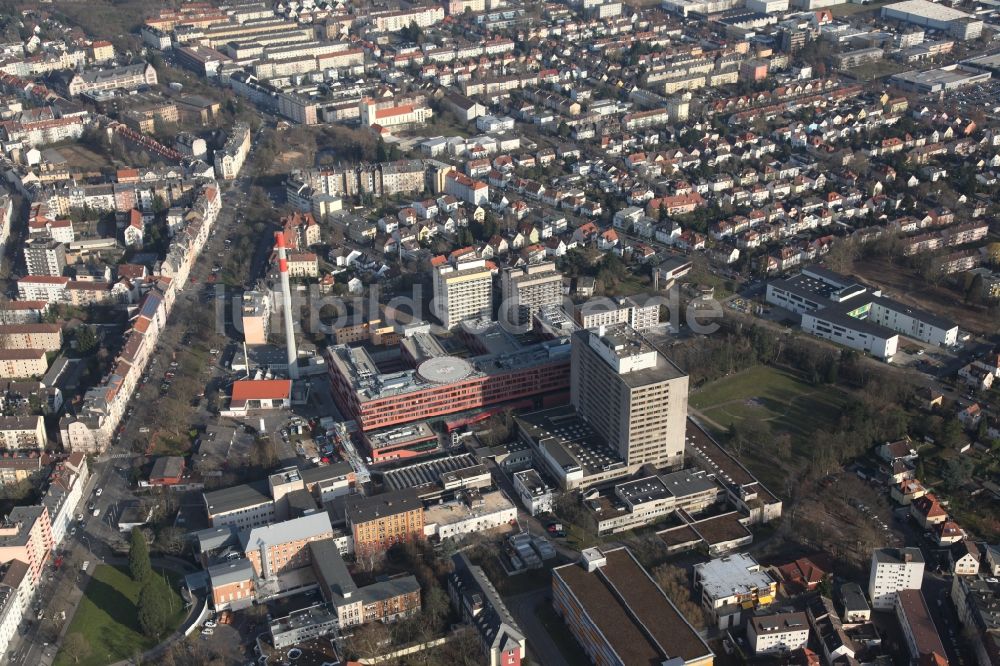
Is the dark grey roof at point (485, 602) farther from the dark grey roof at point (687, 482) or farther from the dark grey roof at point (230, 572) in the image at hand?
the dark grey roof at point (687, 482)

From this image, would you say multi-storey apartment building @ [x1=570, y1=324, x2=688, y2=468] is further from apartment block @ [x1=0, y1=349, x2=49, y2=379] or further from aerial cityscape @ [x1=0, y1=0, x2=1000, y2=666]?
apartment block @ [x1=0, y1=349, x2=49, y2=379]

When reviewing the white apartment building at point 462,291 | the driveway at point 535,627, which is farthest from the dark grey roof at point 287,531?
the white apartment building at point 462,291

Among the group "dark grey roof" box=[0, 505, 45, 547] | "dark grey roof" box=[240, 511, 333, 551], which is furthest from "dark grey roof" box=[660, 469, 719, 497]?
"dark grey roof" box=[0, 505, 45, 547]

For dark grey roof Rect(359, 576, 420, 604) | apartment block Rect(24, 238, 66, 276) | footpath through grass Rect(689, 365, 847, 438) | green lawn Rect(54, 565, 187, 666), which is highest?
apartment block Rect(24, 238, 66, 276)

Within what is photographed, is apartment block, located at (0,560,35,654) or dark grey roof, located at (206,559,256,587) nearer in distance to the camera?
apartment block, located at (0,560,35,654)

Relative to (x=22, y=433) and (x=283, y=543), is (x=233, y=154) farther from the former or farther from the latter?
(x=283, y=543)

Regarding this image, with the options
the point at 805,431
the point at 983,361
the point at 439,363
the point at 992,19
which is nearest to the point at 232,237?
the point at 439,363
